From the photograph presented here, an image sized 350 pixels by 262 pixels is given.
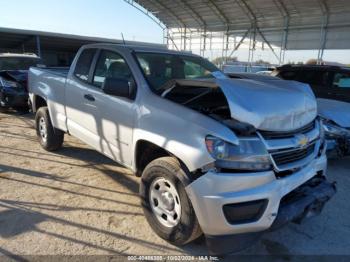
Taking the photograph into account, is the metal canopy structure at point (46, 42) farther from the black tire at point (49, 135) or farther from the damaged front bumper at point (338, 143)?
the damaged front bumper at point (338, 143)

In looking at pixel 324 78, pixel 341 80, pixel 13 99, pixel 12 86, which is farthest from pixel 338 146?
pixel 12 86

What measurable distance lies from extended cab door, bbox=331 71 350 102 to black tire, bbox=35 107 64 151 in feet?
22.0

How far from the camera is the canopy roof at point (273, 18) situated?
64.3 feet

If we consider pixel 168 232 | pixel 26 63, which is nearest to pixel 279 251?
pixel 168 232

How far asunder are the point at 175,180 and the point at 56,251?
1.33 metres

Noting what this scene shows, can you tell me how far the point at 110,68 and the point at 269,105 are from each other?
7.29ft

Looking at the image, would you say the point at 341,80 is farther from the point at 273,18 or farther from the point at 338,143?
the point at 273,18

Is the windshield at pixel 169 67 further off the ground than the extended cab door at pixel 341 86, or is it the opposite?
the windshield at pixel 169 67

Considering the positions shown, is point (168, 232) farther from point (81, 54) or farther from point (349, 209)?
point (81, 54)

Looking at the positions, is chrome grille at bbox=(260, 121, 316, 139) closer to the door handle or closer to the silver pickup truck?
the silver pickup truck

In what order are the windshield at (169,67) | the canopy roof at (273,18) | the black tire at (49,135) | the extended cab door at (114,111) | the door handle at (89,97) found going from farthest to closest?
the canopy roof at (273,18) < the black tire at (49,135) < the door handle at (89,97) < the windshield at (169,67) < the extended cab door at (114,111)

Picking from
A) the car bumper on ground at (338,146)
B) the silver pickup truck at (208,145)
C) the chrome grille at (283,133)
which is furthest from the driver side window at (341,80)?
the chrome grille at (283,133)

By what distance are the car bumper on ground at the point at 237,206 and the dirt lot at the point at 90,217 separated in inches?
22.7

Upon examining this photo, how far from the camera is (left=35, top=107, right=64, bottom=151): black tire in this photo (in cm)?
598
